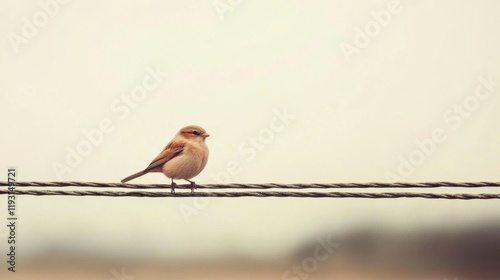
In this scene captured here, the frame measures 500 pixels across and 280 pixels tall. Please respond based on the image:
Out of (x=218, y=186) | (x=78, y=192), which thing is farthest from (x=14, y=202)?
(x=218, y=186)

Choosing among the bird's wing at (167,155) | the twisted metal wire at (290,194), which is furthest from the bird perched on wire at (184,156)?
the twisted metal wire at (290,194)

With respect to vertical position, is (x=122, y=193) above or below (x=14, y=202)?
below

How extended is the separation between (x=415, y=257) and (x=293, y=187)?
15.5 m

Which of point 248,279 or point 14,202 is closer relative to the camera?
point 14,202

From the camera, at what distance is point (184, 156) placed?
6.42 m

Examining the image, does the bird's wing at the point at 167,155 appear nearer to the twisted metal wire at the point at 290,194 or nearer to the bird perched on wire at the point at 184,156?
the bird perched on wire at the point at 184,156

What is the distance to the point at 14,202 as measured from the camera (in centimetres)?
667

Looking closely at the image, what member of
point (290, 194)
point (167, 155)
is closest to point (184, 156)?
point (167, 155)

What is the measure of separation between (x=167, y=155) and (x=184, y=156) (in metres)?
0.21

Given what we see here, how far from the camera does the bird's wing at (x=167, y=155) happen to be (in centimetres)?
647

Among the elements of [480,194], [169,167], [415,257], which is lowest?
[480,194]

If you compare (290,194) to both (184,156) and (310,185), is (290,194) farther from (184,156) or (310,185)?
(184,156)

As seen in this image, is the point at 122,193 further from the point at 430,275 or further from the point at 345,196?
the point at 430,275

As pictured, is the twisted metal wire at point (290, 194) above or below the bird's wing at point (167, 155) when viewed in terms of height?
below
